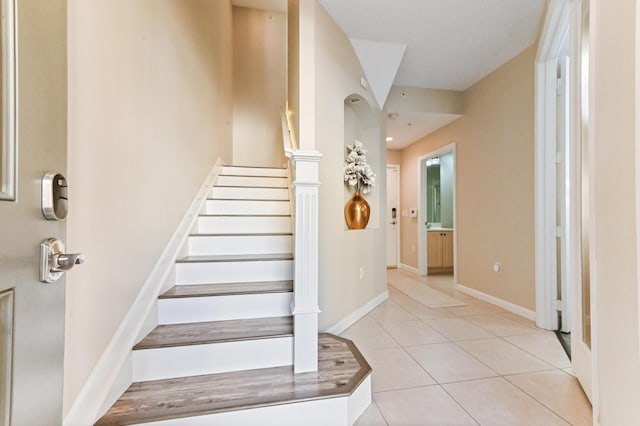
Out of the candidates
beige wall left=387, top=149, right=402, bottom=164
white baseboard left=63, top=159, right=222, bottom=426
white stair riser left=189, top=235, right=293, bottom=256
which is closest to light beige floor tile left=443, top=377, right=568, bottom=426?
white stair riser left=189, top=235, right=293, bottom=256

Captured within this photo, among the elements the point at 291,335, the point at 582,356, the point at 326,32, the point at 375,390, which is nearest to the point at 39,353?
the point at 291,335

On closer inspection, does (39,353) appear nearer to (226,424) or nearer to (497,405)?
(226,424)

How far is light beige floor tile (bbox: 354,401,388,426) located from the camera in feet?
4.61

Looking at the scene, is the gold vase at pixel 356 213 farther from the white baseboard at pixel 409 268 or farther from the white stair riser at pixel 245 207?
the white baseboard at pixel 409 268

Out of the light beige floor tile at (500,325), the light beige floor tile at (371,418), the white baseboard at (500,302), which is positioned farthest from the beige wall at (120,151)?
the white baseboard at (500,302)

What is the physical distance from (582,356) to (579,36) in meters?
1.91

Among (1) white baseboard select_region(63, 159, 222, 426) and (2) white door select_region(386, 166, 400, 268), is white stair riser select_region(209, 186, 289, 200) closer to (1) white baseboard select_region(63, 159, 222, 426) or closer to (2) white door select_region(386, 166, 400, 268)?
(1) white baseboard select_region(63, 159, 222, 426)

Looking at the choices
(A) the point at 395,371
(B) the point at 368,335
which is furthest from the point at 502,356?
(B) the point at 368,335

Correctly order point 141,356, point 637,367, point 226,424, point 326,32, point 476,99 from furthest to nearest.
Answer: point 476,99 → point 326,32 → point 141,356 → point 226,424 → point 637,367

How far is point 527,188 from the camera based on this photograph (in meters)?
2.89

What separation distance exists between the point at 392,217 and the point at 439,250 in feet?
3.58

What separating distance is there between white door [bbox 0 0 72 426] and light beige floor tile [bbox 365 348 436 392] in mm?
1587

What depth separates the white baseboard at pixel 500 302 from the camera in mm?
2852

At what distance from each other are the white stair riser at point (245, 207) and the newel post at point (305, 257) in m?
1.32
